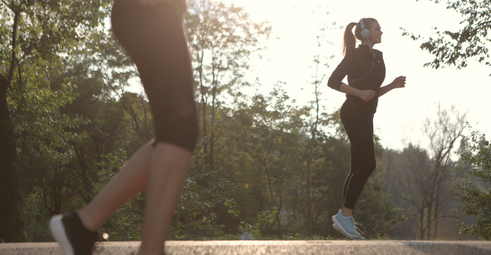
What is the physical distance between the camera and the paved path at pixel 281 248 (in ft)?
7.87

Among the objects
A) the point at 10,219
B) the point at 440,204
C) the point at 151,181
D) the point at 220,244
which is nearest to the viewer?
the point at 151,181

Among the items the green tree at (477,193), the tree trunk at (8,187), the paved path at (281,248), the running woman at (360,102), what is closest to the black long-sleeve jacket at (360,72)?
the running woman at (360,102)

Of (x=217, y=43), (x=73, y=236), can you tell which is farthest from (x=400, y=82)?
(x=217, y=43)

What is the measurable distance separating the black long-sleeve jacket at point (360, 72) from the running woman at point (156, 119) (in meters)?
2.30

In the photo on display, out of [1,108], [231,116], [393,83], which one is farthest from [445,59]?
[231,116]

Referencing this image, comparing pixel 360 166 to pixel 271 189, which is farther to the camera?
pixel 271 189

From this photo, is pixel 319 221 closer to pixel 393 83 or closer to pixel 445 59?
pixel 445 59

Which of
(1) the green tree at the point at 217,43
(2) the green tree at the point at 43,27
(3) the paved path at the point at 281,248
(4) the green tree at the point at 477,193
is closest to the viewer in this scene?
(3) the paved path at the point at 281,248

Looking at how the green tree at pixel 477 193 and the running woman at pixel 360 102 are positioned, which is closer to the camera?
the running woman at pixel 360 102

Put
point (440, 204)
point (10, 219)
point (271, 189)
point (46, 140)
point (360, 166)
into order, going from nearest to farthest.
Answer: point (360, 166) < point (10, 219) < point (46, 140) < point (271, 189) < point (440, 204)

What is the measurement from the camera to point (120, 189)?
1.60 meters

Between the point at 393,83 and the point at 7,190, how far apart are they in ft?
21.9

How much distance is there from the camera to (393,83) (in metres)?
3.73

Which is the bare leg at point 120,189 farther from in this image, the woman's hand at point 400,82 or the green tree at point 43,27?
the green tree at point 43,27
